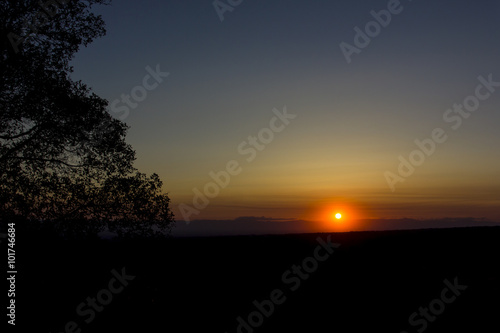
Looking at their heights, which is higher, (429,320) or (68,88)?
(68,88)

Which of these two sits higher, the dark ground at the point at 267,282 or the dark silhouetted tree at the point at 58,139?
the dark silhouetted tree at the point at 58,139

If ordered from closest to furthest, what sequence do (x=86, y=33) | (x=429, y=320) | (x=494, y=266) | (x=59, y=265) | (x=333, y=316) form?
(x=429, y=320)
(x=333, y=316)
(x=494, y=266)
(x=59, y=265)
(x=86, y=33)

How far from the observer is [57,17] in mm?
15383

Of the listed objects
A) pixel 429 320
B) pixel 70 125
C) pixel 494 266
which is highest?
pixel 70 125

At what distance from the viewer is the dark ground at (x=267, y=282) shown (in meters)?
7.55

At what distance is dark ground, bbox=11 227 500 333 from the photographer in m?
7.55

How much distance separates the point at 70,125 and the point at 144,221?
13.6 feet

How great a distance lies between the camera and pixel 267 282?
9.05 metres

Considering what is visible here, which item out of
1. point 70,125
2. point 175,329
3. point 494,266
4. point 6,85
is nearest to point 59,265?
point 175,329

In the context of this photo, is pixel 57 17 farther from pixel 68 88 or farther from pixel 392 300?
pixel 392 300

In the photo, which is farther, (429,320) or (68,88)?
(68,88)

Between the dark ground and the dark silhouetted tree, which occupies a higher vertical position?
the dark silhouetted tree

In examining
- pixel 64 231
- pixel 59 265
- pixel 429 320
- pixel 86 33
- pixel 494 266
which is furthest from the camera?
pixel 86 33

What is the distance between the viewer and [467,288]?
25.8 ft
